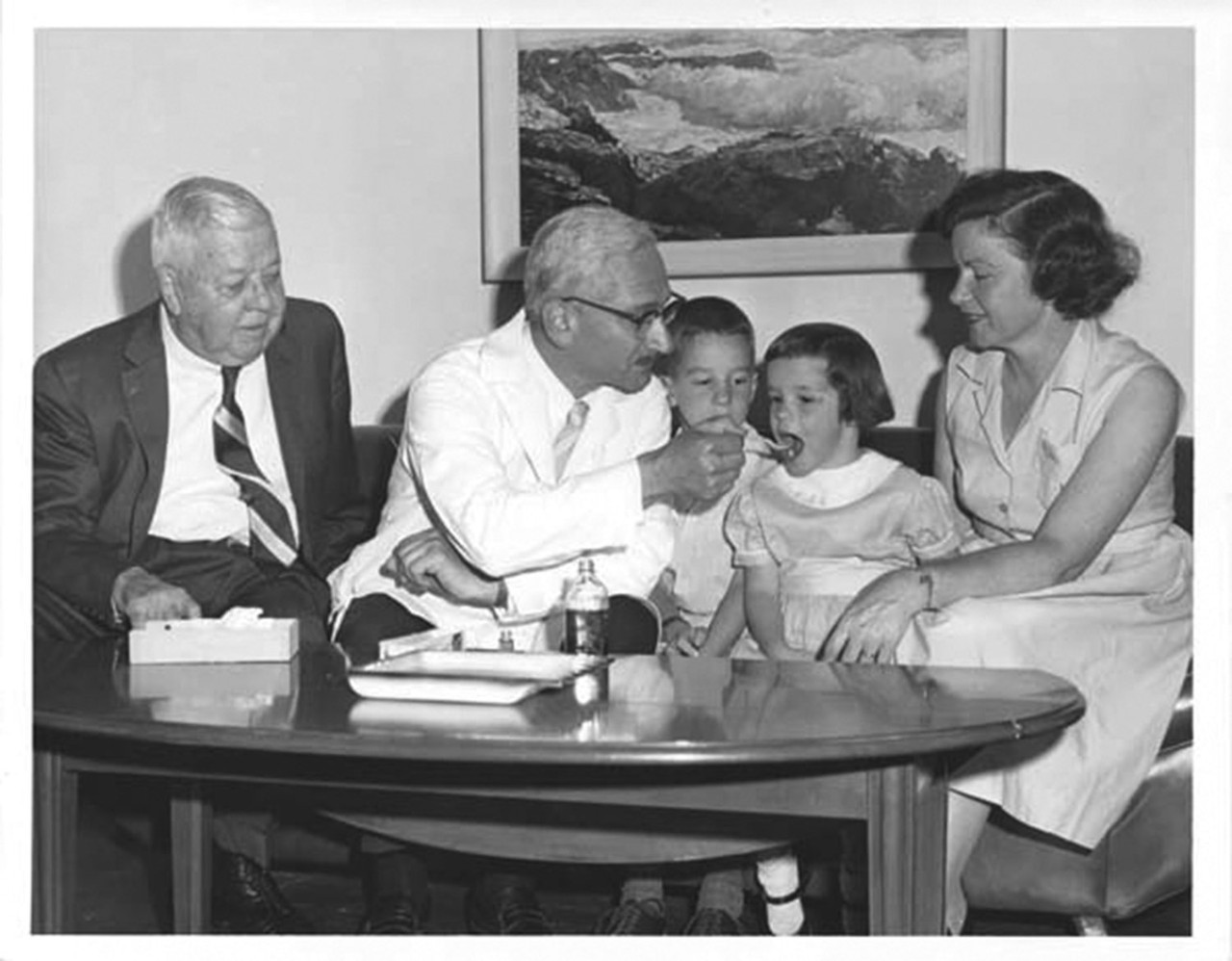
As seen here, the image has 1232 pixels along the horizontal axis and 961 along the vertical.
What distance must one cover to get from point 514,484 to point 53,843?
882 mm

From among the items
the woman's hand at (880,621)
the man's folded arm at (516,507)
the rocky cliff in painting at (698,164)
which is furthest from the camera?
the rocky cliff in painting at (698,164)

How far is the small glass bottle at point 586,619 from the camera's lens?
2.82 metres

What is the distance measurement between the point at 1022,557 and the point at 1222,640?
1.03ft

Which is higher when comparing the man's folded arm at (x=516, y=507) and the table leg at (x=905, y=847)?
the man's folded arm at (x=516, y=507)

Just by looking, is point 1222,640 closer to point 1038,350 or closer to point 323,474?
point 1038,350

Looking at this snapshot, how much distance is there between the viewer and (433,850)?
313 centimetres

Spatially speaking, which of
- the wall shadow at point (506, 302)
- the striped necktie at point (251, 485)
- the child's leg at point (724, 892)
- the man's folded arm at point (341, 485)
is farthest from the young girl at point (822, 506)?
the striped necktie at point (251, 485)

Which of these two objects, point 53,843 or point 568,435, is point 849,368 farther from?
point 53,843

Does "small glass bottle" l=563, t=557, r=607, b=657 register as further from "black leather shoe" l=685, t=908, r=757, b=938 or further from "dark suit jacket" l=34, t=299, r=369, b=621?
"dark suit jacket" l=34, t=299, r=369, b=621

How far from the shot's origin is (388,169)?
3537mm

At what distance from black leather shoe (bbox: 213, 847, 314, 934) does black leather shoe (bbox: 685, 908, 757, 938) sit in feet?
2.04

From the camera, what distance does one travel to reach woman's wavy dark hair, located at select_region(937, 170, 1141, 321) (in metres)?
3.15

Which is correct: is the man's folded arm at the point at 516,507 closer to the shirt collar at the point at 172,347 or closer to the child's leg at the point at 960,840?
the shirt collar at the point at 172,347

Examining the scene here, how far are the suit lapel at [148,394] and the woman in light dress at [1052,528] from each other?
1.14m
